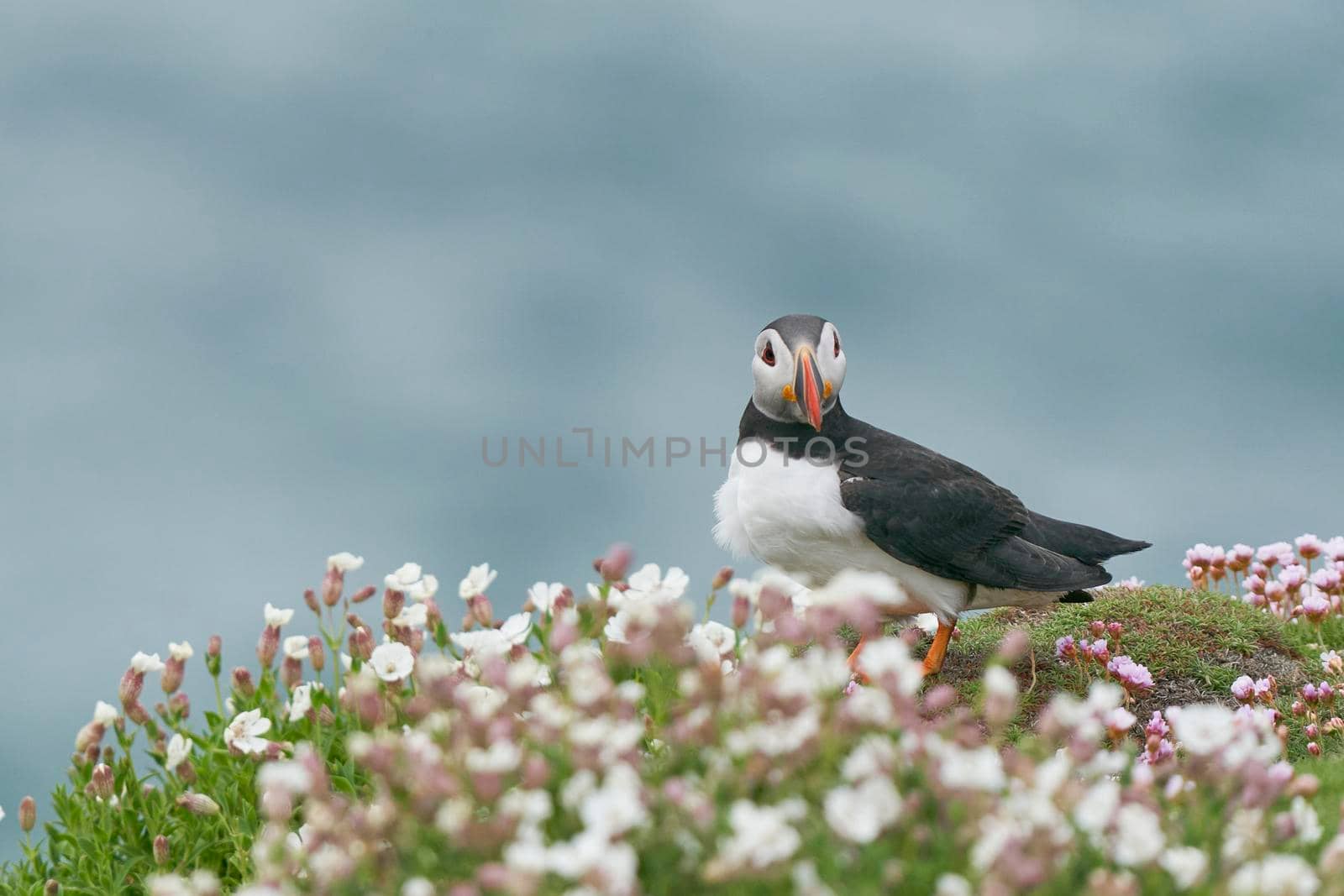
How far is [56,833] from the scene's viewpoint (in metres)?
6.24

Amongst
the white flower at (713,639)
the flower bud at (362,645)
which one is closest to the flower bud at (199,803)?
the flower bud at (362,645)

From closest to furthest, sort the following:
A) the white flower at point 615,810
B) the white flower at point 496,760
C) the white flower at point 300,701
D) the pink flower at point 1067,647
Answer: the white flower at point 615,810 < the white flower at point 496,760 < the white flower at point 300,701 < the pink flower at point 1067,647

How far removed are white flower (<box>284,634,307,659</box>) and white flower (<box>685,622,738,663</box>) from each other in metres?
1.91

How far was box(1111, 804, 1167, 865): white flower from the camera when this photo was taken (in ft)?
10.4

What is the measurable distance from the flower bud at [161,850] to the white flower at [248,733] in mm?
476

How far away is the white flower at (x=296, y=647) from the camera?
585 cm

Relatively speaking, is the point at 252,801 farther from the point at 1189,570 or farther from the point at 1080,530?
the point at 1189,570

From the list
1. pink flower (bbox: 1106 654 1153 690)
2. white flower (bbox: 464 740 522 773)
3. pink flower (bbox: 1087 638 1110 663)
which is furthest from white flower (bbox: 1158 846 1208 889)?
pink flower (bbox: 1087 638 1110 663)

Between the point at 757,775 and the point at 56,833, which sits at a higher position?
the point at 757,775

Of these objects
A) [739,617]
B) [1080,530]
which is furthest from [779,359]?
[739,617]

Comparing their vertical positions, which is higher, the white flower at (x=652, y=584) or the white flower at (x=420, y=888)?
the white flower at (x=652, y=584)

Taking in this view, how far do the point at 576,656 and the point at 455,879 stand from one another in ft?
3.08

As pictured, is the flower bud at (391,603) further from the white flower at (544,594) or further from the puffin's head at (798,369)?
the puffin's head at (798,369)

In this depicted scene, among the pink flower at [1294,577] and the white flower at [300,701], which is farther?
the pink flower at [1294,577]
